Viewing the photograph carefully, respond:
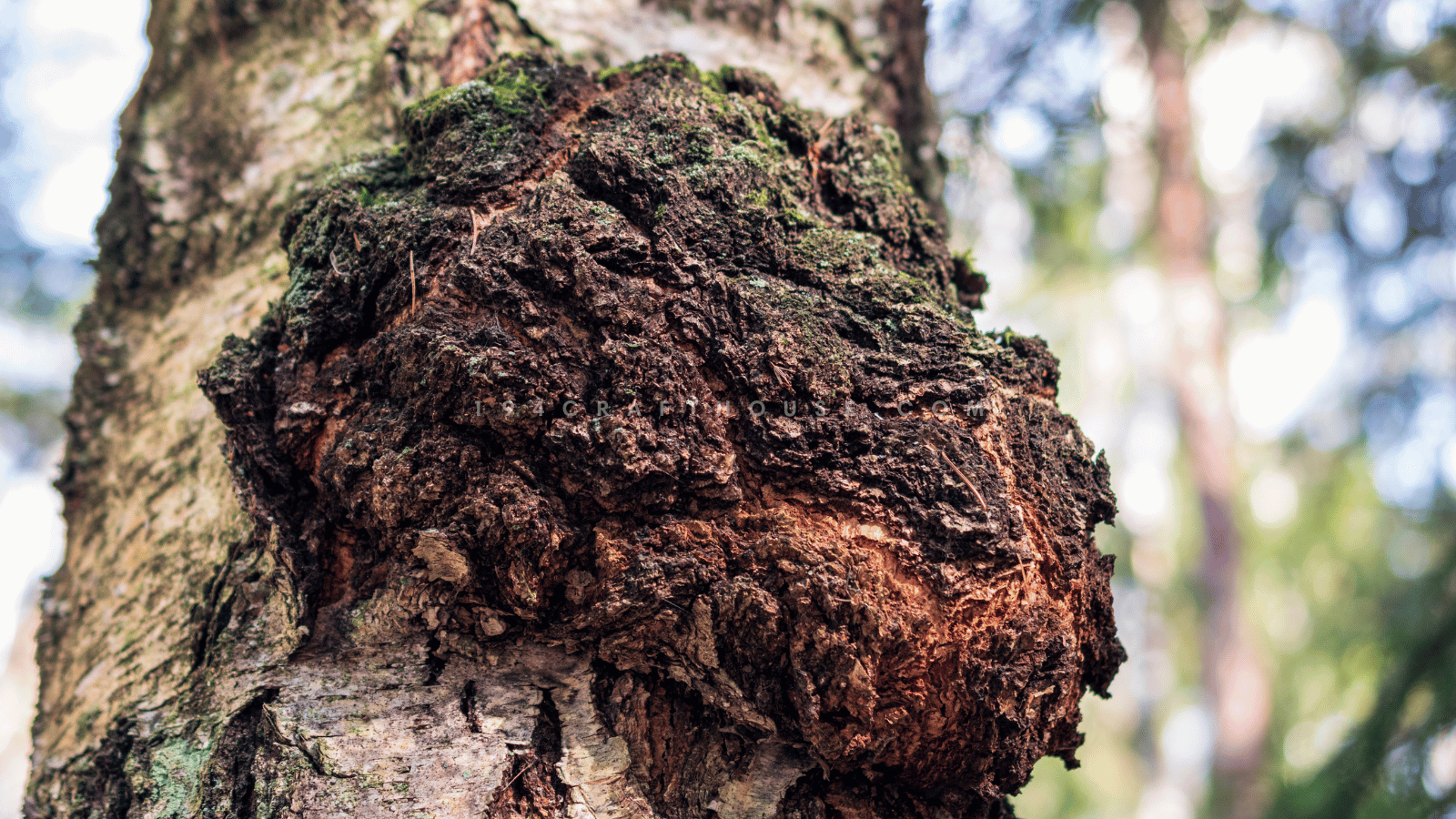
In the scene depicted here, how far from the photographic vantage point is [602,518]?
1.04 meters

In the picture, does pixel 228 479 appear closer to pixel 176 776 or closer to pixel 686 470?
pixel 176 776

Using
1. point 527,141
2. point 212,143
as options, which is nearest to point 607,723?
point 527,141

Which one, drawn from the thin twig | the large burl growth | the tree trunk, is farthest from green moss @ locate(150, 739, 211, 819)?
the tree trunk

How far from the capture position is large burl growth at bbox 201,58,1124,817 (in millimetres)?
992

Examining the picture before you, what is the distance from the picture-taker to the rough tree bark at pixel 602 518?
994 mm

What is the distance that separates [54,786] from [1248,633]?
7307mm

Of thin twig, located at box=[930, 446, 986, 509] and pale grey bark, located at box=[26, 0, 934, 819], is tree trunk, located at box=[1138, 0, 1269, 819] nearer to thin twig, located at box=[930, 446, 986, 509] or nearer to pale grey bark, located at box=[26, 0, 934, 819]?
pale grey bark, located at box=[26, 0, 934, 819]

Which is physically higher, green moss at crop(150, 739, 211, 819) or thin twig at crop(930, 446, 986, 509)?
thin twig at crop(930, 446, 986, 509)

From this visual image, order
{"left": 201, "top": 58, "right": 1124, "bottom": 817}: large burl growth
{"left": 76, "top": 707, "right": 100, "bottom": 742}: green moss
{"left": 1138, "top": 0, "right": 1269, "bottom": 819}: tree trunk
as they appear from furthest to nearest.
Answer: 1. {"left": 1138, "top": 0, "right": 1269, "bottom": 819}: tree trunk
2. {"left": 76, "top": 707, "right": 100, "bottom": 742}: green moss
3. {"left": 201, "top": 58, "right": 1124, "bottom": 817}: large burl growth

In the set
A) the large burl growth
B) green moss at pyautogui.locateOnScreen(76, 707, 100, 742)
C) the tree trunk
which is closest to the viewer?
the large burl growth

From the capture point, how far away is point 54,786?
129cm

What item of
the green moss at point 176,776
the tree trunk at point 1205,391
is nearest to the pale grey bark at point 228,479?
the green moss at point 176,776

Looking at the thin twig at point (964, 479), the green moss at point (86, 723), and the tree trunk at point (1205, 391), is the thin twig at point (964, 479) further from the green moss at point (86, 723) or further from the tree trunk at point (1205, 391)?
the tree trunk at point (1205, 391)

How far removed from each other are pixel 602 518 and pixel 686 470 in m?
0.14
